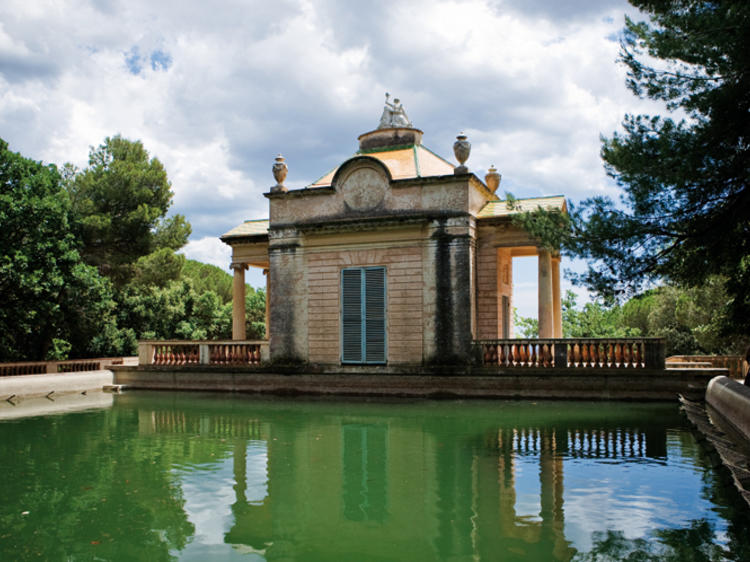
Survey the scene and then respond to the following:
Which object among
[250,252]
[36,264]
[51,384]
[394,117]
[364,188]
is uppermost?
[394,117]

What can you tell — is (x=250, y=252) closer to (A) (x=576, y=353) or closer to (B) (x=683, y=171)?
(A) (x=576, y=353)

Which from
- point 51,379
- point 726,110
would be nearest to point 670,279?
point 726,110

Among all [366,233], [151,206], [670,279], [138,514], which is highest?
[151,206]

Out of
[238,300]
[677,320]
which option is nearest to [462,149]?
[238,300]

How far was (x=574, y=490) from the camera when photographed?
7.16 metres

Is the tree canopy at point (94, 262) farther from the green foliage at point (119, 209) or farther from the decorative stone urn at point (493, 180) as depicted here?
the decorative stone urn at point (493, 180)

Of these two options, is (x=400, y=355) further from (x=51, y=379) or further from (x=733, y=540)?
(x=733, y=540)

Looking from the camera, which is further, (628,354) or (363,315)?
(363,315)

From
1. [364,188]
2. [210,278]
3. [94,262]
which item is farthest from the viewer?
[210,278]

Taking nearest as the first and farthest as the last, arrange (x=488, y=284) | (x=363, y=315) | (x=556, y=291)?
(x=363, y=315) < (x=488, y=284) < (x=556, y=291)

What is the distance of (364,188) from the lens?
18219mm

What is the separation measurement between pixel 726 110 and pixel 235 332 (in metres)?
15.5

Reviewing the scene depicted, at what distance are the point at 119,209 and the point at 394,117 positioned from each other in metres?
14.8

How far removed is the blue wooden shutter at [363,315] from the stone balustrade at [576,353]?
9.19 ft
